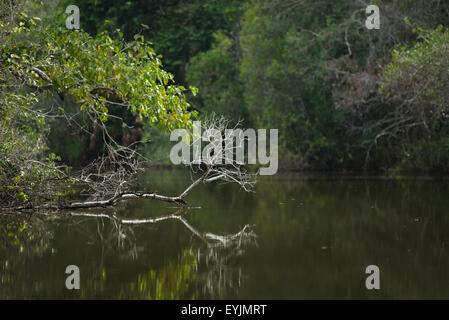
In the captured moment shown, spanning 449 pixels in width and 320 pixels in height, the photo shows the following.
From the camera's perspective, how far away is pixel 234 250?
6.69 meters

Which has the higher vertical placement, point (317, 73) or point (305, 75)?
point (305, 75)

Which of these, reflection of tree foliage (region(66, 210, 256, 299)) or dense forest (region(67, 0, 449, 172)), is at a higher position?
dense forest (region(67, 0, 449, 172))

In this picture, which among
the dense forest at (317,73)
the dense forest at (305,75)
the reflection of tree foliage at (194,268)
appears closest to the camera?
the reflection of tree foliage at (194,268)

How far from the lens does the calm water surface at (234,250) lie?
4926 mm

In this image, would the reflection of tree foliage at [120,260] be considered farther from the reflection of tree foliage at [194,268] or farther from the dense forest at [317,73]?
the dense forest at [317,73]

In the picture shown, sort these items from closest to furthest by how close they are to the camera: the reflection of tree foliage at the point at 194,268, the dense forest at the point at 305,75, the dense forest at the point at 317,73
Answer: the reflection of tree foliage at the point at 194,268
the dense forest at the point at 305,75
the dense forest at the point at 317,73

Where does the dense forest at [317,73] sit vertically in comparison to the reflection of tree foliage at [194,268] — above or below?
above

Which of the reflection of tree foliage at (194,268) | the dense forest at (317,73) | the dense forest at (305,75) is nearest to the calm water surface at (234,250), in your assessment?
the reflection of tree foliage at (194,268)

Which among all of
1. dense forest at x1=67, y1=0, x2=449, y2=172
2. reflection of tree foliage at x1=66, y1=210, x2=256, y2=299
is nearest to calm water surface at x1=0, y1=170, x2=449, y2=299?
reflection of tree foliage at x1=66, y1=210, x2=256, y2=299

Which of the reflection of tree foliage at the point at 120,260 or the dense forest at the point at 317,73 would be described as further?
the dense forest at the point at 317,73

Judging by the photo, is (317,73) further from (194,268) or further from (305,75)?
(194,268)

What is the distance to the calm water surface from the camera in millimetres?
4926

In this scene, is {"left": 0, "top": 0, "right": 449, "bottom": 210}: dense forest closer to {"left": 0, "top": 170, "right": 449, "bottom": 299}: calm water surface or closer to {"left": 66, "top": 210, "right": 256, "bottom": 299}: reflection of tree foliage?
{"left": 0, "top": 170, "right": 449, "bottom": 299}: calm water surface

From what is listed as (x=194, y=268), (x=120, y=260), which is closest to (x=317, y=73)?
(x=120, y=260)
